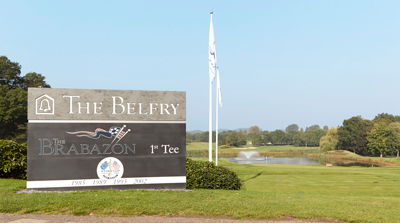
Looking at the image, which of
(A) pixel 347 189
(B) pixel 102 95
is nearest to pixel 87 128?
(B) pixel 102 95

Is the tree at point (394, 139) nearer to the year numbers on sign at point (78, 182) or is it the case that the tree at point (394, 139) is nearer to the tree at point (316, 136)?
the tree at point (316, 136)

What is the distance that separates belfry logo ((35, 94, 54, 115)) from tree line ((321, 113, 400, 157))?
94851mm

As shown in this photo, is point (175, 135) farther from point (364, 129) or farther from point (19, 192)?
point (364, 129)

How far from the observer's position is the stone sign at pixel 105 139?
34.9 feet

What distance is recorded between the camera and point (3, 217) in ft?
23.7

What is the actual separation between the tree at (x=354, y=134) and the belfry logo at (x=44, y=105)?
10153cm

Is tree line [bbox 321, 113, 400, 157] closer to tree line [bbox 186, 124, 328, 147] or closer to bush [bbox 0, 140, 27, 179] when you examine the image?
tree line [bbox 186, 124, 328, 147]

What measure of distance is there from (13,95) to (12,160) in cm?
3796

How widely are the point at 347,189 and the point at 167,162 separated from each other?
11734 millimetres

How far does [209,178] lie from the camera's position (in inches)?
511

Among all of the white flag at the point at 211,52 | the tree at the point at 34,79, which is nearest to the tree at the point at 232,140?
the tree at the point at 34,79

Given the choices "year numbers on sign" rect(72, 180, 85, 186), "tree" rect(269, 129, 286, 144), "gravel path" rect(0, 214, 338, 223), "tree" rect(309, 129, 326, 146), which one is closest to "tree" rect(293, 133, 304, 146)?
"tree" rect(309, 129, 326, 146)

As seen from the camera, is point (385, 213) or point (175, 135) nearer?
point (385, 213)

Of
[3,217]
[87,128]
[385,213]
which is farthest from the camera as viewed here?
[87,128]
